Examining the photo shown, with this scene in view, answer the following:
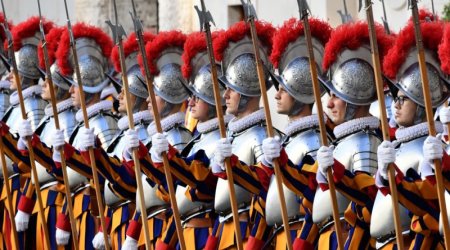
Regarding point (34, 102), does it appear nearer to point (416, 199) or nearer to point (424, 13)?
point (424, 13)

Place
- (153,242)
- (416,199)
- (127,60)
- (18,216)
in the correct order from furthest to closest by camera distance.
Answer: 1. (18,216)
2. (127,60)
3. (153,242)
4. (416,199)

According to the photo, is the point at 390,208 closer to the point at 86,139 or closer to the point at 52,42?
the point at 86,139

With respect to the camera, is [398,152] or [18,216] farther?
[18,216]

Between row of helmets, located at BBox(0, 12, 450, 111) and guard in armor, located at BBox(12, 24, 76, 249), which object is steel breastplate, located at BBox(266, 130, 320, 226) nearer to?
row of helmets, located at BBox(0, 12, 450, 111)

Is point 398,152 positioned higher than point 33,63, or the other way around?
point 33,63

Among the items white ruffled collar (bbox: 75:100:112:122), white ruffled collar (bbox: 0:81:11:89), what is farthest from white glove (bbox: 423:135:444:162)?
white ruffled collar (bbox: 0:81:11:89)

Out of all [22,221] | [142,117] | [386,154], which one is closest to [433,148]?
[386,154]

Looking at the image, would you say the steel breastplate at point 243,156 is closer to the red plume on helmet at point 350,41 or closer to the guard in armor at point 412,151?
the red plume on helmet at point 350,41

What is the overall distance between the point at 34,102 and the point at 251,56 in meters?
3.23

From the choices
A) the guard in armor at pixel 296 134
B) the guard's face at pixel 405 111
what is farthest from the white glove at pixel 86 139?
the guard's face at pixel 405 111

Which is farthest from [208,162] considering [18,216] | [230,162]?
[18,216]

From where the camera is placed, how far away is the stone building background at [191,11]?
13977 mm

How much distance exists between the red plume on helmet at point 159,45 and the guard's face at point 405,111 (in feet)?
8.35

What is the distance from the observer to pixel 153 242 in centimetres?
1074
